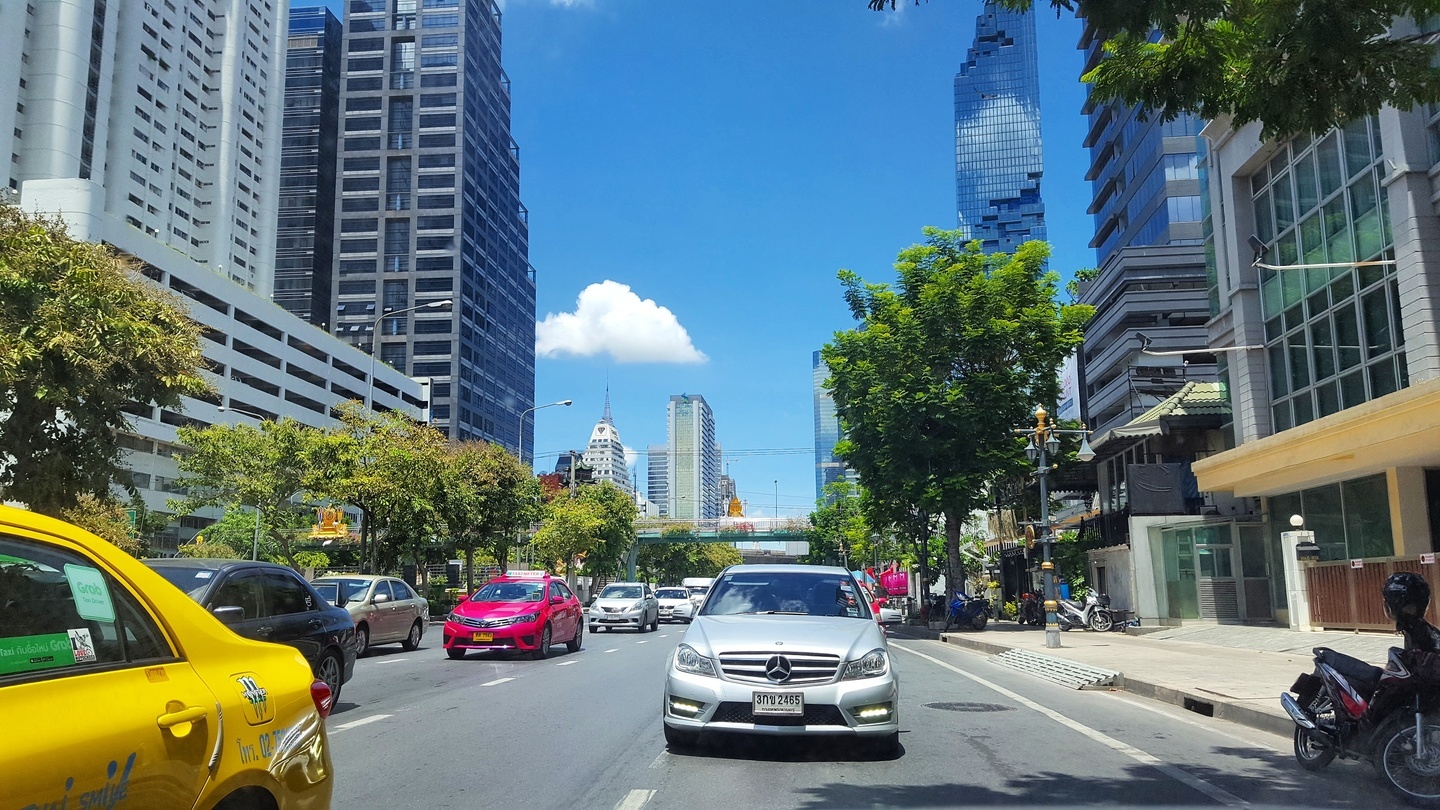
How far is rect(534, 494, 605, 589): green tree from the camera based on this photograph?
66938 mm

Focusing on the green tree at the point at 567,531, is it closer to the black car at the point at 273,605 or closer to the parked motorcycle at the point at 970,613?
the parked motorcycle at the point at 970,613

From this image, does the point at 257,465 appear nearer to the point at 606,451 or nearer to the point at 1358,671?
the point at 1358,671

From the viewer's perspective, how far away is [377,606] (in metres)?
19.9

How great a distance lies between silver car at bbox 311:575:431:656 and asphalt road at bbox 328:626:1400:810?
6499 millimetres

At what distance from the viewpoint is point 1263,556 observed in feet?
89.0

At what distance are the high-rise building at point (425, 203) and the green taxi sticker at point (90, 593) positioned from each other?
12135 cm

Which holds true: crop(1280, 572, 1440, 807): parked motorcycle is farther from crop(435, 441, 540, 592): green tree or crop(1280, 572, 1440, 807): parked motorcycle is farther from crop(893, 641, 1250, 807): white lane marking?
crop(435, 441, 540, 592): green tree

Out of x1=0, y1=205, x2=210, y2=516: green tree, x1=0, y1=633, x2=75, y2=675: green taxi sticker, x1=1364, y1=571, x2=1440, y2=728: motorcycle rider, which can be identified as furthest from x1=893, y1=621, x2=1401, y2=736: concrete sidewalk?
x1=0, y1=205, x2=210, y2=516: green tree

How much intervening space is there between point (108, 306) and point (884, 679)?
12557 millimetres

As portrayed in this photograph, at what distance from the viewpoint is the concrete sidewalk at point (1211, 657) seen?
11516 mm

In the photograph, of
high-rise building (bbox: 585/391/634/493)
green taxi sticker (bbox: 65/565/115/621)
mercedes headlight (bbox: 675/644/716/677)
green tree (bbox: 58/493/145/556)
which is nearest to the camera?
green taxi sticker (bbox: 65/565/115/621)

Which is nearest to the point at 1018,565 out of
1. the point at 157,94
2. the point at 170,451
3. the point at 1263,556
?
the point at 1263,556

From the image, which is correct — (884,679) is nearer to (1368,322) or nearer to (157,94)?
(1368,322)

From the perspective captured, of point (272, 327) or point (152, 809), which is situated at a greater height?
point (272, 327)
